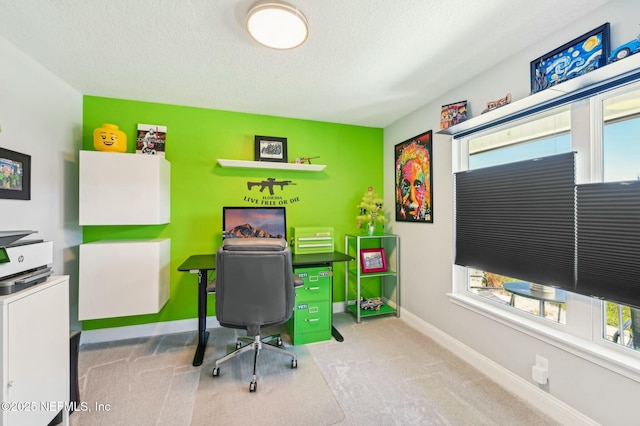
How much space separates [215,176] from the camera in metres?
2.83

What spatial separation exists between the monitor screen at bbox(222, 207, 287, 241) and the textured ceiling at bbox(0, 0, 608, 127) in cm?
120

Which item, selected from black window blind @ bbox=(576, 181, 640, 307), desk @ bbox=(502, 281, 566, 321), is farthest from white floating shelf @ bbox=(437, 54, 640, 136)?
desk @ bbox=(502, 281, 566, 321)

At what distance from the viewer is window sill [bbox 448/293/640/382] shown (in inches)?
50.3

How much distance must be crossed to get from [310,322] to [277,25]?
2.43 m

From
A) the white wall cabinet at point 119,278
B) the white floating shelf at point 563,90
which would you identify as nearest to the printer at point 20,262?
the white wall cabinet at point 119,278

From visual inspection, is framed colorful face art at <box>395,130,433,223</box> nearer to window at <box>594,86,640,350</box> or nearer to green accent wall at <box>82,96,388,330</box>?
green accent wall at <box>82,96,388,330</box>

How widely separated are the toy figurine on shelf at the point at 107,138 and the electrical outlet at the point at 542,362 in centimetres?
379

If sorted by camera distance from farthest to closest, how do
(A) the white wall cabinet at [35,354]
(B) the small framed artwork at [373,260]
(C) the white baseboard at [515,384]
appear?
1. (B) the small framed artwork at [373,260]
2. (C) the white baseboard at [515,384]
3. (A) the white wall cabinet at [35,354]

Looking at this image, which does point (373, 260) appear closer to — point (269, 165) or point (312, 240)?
point (312, 240)

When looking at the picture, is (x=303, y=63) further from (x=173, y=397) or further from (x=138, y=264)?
(x=173, y=397)

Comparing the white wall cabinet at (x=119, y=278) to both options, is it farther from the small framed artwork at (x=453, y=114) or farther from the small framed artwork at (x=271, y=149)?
the small framed artwork at (x=453, y=114)

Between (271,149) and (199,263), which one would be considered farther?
(271,149)

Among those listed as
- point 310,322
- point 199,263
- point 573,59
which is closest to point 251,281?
point 199,263

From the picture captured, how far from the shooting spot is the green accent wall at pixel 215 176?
257 centimetres
